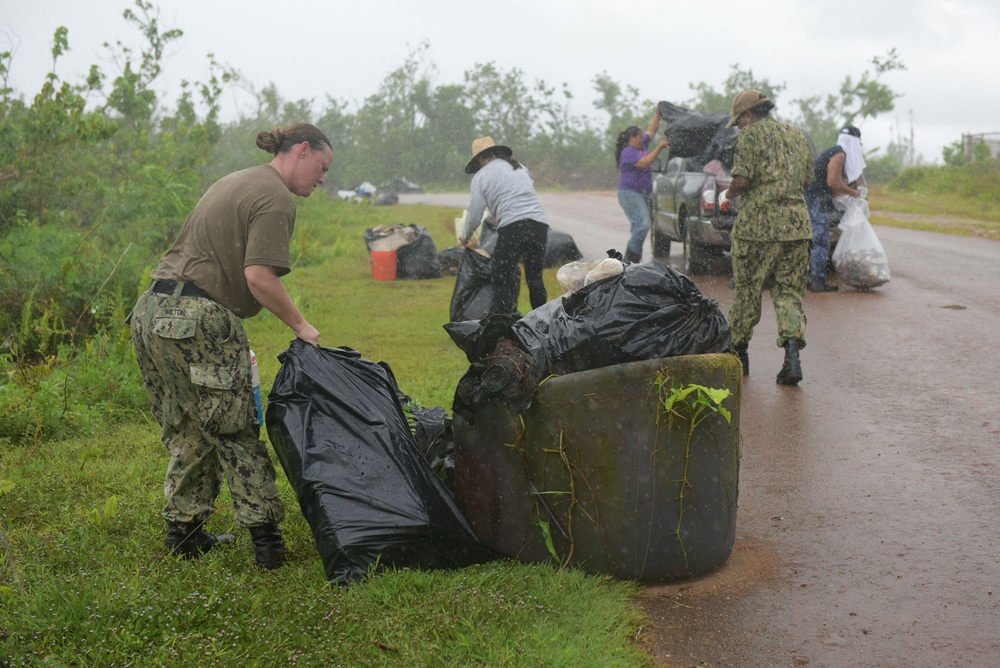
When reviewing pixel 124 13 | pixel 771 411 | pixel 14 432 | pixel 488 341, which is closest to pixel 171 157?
pixel 124 13

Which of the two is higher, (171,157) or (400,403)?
(171,157)

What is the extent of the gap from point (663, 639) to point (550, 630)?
398mm

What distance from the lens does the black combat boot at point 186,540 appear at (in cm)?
416

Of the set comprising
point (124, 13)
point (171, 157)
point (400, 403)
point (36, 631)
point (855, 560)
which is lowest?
point (855, 560)

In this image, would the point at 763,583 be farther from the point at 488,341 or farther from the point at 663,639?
the point at 488,341

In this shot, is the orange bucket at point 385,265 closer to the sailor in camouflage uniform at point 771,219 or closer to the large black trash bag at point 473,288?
the large black trash bag at point 473,288

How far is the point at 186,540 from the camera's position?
4.18 metres

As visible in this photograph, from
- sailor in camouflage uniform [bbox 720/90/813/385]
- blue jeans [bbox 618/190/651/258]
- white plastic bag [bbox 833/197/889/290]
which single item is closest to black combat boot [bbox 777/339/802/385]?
sailor in camouflage uniform [bbox 720/90/813/385]

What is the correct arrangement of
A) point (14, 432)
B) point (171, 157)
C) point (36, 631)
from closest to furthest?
point (36, 631) → point (14, 432) → point (171, 157)

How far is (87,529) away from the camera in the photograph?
14.8 ft

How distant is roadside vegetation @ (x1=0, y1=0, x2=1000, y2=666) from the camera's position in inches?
132

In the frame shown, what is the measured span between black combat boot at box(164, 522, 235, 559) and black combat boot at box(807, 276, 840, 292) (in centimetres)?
882

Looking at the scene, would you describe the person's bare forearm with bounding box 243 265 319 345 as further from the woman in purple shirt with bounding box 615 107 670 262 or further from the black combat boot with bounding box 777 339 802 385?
the woman in purple shirt with bounding box 615 107 670 262

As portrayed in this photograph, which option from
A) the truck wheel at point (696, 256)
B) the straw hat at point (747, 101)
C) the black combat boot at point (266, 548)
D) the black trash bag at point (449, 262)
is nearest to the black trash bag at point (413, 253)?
the black trash bag at point (449, 262)
